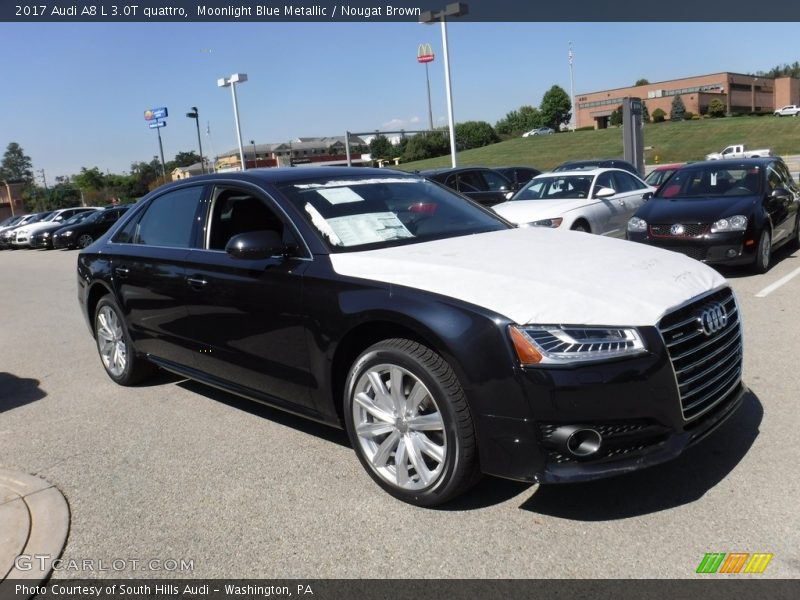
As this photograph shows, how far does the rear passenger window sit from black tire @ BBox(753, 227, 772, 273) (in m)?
7.21

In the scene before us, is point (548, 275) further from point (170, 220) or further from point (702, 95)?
point (702, 95)

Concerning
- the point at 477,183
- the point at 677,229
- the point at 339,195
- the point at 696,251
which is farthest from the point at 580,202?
the point at 339,195

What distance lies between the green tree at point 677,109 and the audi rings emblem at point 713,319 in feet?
335

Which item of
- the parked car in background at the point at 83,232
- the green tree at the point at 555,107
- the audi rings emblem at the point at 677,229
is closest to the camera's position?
the audi rings emblem at the point at 677,229

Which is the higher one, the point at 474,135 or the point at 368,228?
the point at 474,135

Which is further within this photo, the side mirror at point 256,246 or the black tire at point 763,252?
the black tire at point 763,252

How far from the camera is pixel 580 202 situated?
10906 millimetres

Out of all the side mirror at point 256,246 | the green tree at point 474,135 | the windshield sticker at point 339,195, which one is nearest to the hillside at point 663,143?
the green tree at point 474,135

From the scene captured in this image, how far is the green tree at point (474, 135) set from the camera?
11950 cm

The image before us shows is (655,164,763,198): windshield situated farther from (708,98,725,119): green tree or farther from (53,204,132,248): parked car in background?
(708,98,725,119): green tree

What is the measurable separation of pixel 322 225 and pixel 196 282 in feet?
3.57

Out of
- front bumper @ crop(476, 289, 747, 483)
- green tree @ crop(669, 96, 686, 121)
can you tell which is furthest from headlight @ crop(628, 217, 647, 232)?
green tree @ crop(669, 96, 686, 121)

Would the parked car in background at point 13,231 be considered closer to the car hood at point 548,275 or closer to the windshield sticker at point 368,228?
the windshield sticker at point 368,228

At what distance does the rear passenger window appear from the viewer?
4.83m
